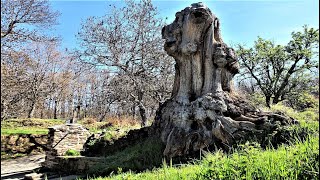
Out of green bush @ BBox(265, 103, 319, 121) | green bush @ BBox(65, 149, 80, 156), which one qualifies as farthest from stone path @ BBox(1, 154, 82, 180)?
green bush @ BBox(265, 103, 319, 121)

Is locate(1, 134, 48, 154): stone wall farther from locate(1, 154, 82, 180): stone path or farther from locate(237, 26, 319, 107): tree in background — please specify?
locate(237, 26, 319, 107): tree in background

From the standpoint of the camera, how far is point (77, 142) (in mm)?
11930

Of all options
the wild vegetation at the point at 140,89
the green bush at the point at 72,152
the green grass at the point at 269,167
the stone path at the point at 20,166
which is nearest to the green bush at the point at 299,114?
the wild vegetation at the point at 140,89

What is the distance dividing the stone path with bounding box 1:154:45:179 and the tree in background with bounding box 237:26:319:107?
15436 millimetres

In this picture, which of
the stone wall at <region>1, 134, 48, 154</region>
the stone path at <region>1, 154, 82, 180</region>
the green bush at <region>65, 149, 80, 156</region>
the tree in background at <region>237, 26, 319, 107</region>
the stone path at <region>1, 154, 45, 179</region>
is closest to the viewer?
the stone path at <region>1, 154, 82, 180</region>

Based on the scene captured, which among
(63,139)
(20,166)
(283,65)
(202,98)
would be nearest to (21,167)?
(20,166)

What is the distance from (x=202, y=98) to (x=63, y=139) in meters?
6.66

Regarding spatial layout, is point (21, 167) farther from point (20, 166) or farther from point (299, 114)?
point (299, 114)

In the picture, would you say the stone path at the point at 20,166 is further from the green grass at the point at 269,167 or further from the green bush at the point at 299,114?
the green grass at the point at 269,167

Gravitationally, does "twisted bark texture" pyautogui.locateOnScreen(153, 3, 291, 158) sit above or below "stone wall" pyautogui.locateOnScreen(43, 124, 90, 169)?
above

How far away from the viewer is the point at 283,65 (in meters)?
22.9

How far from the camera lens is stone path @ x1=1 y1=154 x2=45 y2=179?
1035 cm

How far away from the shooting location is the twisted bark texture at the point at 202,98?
635 cm

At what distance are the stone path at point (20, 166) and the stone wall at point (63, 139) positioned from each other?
897 mm
